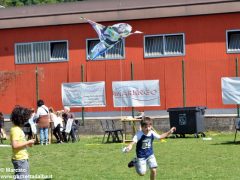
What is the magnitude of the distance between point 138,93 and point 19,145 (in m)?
18.9

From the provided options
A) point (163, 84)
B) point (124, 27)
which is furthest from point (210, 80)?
point (124, 27)

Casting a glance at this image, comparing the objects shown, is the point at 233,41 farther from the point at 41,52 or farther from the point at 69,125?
the point at 41,52

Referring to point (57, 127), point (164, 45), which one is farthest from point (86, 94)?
point (164, 45)

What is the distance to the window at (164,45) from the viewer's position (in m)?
31.7

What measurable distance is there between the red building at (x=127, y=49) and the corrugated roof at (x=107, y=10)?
0.15 feet

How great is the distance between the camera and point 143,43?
3225cm

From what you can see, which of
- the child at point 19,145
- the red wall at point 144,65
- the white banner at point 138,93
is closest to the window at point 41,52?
the red wall at point 144,65

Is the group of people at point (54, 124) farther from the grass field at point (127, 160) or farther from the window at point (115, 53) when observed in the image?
the window at point (115, 53)

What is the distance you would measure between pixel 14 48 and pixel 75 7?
377 centimetres

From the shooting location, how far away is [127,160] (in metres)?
Answer: 19.3

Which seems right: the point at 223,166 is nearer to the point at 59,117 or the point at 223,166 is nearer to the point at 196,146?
the point at 196,146

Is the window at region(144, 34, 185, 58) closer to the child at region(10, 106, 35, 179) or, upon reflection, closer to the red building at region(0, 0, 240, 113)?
the red building at region(0, 0, 240, 113)

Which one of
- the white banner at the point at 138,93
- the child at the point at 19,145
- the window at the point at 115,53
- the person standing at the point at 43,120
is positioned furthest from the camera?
the window at the point at 115,53

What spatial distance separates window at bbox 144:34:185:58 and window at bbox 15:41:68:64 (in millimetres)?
4129
